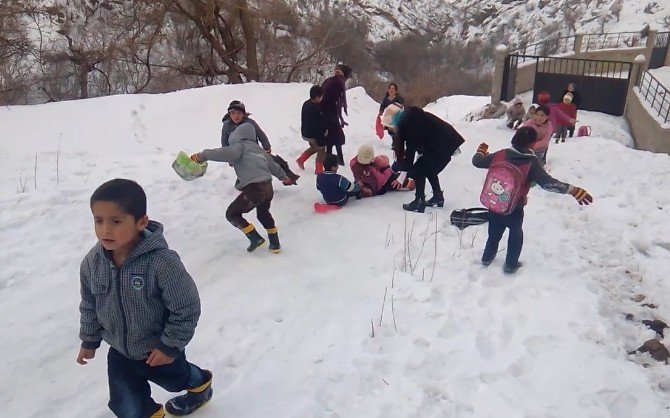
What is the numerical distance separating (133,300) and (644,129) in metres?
15.7

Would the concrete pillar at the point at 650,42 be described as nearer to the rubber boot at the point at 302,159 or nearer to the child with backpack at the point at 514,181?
the rubber boot at the point at 302,159

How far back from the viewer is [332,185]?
21.1 ft

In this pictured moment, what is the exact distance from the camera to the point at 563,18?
195 feet

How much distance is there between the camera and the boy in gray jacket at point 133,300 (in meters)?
2.26

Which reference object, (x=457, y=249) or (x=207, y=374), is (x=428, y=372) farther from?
(x=457, y=249)

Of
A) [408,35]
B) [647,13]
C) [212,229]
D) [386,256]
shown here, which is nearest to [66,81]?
[212,229]

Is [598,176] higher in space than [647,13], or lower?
lower

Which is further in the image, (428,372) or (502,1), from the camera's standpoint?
(502,1)

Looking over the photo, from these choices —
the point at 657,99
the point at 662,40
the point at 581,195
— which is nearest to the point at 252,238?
the point at 581,195

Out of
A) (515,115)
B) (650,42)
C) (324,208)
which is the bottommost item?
(324,208)

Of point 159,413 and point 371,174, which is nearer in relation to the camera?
point 159,413

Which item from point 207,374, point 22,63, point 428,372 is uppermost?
point 22,63

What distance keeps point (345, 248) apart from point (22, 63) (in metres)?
18.4

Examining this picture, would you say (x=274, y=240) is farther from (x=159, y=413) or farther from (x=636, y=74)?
(x=636, y=74)
